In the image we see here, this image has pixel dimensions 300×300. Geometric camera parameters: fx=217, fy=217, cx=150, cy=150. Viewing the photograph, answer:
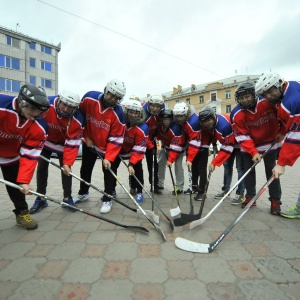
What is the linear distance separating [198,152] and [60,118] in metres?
2.39

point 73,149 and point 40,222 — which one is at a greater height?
point 73,149

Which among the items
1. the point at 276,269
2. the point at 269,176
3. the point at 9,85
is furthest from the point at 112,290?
the point at 9,85

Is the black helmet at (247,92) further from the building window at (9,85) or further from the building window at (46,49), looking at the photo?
the building window at (46,49)

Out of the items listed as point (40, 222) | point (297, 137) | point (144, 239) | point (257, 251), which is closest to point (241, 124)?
point (297, 137)

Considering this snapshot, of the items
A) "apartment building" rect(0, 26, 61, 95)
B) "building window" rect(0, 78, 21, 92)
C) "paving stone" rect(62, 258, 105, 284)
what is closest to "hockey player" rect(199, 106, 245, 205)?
"paving stone" rect(62, 258, 105, 284)

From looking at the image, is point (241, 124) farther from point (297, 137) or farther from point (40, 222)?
point (40, 222)

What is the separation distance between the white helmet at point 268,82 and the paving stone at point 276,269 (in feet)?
5.94

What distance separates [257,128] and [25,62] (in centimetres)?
2993

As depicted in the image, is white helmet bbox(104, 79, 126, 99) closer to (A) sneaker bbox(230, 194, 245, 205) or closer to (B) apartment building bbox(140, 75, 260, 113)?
(A) sneaker bbox(230, 194, 245, 205)

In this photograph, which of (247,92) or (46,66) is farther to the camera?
(46,66)

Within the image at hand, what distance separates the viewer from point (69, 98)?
108 inches

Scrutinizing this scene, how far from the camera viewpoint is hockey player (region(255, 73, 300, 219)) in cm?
241

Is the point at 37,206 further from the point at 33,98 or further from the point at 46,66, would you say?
the point at 46,66

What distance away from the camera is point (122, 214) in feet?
10.3
